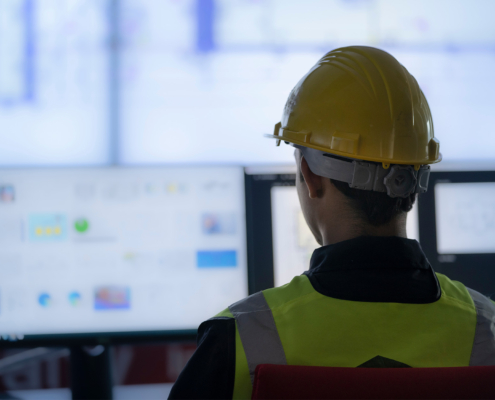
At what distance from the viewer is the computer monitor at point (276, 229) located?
4.42 feet

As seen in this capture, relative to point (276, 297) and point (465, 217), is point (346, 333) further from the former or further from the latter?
point (465, 217)

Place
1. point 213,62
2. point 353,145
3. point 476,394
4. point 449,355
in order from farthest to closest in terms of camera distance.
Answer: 1. point 213,62
2. point 353,145
3. point 449,355
4. point 476,394

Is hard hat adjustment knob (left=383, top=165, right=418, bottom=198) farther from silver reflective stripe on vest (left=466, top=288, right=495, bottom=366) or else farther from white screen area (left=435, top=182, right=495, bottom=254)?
white screen area (left=435, top=182, right=495, bottom=254)

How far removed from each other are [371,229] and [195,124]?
0.84 m

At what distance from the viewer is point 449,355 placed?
25.4 inches

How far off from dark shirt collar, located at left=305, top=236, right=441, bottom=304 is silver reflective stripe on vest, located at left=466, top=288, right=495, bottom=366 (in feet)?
0.30

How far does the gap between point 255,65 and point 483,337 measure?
1.11 m

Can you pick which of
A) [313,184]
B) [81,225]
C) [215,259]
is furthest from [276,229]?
[81,225]

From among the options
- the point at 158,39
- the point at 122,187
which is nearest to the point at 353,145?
the point at 122,187

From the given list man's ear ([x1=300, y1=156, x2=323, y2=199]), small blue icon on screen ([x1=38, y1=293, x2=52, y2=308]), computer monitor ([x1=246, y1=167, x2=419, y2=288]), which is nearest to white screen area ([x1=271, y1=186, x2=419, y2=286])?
computer monitor ([x1=246, y1=167, x2=419, y2=288])

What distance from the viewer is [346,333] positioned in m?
0.63

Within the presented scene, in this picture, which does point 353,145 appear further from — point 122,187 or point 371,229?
point 122,187

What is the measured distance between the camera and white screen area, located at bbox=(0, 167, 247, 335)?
4.27ft

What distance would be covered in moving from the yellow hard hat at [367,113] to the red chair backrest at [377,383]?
383mm
